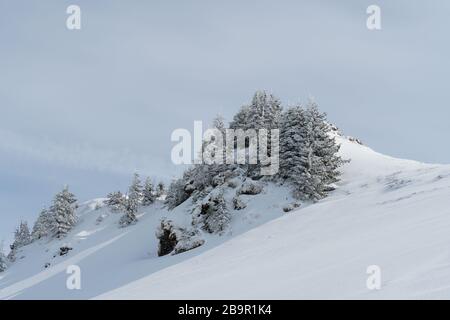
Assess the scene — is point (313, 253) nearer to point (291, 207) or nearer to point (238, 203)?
point (291, 207)

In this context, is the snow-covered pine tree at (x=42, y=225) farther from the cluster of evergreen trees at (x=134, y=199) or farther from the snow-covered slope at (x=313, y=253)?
the snow-covered slope at (x=313, y=253)

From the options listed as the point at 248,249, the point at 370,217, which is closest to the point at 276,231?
the point at 248,249

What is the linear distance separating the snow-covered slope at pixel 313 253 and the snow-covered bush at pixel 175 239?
1.48 meters

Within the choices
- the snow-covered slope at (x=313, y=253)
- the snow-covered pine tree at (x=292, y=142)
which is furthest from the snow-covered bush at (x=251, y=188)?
the snow-covered pine tree at (x=292, y=142)

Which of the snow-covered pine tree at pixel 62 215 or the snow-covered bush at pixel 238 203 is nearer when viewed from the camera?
the snow-covered bush at pixel 238 203

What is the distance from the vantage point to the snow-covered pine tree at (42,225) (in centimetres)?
6647

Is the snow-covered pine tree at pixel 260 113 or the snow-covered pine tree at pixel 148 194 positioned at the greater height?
the snow-covered pine tree at pixel 260 113

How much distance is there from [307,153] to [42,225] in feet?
179

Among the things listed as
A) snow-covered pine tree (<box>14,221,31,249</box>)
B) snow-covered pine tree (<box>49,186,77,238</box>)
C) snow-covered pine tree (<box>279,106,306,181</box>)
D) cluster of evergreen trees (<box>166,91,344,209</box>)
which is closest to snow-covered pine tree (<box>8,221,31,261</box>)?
snow-covered pine tree (<box>14,221,31,249</box>)

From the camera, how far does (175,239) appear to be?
102 feet

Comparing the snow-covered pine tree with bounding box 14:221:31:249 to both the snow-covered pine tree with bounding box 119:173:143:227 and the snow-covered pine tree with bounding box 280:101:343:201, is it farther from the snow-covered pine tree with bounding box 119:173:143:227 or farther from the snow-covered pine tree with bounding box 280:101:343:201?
the snow-covered pine tree with bounding box 280:101:343:201

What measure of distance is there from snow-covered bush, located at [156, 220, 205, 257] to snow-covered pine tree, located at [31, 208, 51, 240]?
40857 mm

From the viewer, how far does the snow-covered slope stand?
11.4 m

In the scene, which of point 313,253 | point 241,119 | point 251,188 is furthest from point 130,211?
point 313,253
